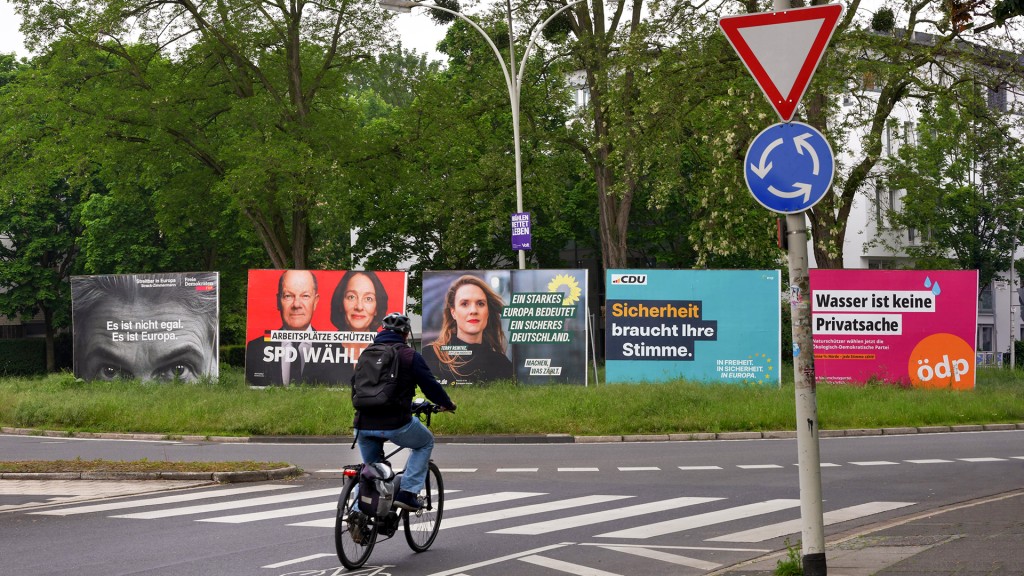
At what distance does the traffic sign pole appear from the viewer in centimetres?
670

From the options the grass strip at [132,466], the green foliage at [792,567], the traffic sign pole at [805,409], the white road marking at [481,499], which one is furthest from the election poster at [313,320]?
the traffic sign pole at [805,409]

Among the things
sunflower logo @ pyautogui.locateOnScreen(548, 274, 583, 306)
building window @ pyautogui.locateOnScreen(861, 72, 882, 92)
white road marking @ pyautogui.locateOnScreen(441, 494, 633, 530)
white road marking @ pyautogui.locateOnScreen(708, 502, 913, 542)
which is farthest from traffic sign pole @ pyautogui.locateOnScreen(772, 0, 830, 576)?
building window @ pyautogui.locateOnScreen(861, 72, 882, 92)

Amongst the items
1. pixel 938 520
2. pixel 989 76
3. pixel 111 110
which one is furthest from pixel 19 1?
pixel 938 520

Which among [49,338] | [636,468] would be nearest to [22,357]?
[49,338]

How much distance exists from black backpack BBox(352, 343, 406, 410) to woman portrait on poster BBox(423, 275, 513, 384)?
16347mm

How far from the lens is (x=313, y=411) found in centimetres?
2069

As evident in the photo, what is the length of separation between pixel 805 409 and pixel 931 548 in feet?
6.80

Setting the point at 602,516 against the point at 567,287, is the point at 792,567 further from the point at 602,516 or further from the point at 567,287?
the point at 567,287

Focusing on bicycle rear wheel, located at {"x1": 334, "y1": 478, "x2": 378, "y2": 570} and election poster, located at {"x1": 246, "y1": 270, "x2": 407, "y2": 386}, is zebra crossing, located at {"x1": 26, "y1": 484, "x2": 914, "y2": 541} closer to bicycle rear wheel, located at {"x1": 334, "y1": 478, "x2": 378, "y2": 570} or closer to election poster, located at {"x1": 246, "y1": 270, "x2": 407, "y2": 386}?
bicycle rear wheel, located at {"x1": 334, "y1": 478, "x2": 378, "y2": 570}

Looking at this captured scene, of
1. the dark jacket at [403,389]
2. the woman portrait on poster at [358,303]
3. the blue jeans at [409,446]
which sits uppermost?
the woman portrait on poster at [358,303]

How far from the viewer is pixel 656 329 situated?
24.5 metres

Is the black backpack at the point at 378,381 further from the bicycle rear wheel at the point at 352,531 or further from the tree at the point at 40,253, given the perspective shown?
the tree at the point at 40,253

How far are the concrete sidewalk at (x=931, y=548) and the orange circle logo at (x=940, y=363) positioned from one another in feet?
49.0

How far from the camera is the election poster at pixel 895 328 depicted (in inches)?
968
